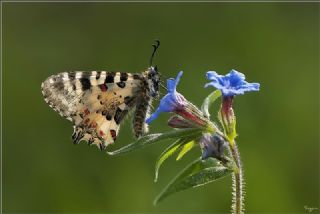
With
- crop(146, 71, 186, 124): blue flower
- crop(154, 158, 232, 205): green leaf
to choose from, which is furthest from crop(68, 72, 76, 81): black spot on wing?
crop(154, 158, 232, 205): green leaf

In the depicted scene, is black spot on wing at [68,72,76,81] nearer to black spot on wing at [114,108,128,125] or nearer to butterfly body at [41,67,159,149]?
butterfly body at [41,67,159,149]

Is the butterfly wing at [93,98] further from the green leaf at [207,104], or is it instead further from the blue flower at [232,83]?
the blue flower at [232,83]

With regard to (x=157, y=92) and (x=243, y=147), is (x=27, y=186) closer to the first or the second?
(x=243, y=147)

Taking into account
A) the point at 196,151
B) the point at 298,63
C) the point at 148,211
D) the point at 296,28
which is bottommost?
the point at 148,211

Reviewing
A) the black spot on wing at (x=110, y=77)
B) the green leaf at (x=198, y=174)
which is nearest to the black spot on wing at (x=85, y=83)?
the black spot on wing at (x=110, y=77)

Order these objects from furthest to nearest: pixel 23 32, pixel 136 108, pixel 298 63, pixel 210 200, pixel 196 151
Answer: pixel 23 32
pixel 298 63
pixel 196 151
pixel 210 200
pixel 136 108

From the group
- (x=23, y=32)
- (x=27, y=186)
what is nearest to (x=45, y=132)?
(x=27, y=186)
